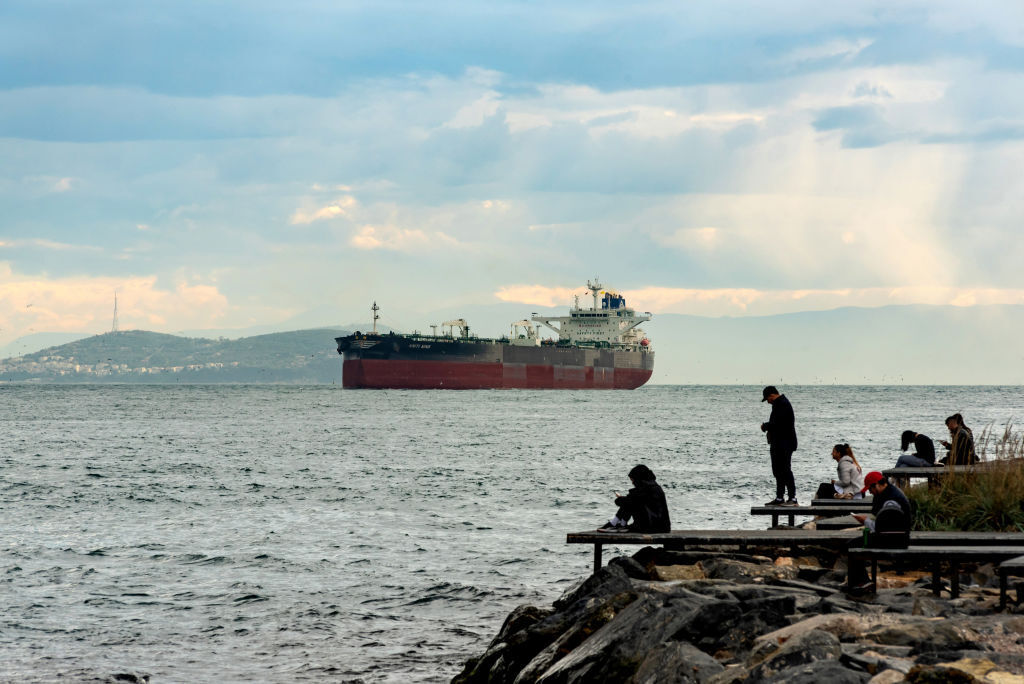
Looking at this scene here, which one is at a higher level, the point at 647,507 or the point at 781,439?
the point at 781,439

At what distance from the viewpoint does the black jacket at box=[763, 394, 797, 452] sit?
1329cm

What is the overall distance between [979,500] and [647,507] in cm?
373

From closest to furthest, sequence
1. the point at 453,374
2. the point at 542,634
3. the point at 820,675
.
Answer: the point at 820,675
the point at 542,634
the point at 453,374

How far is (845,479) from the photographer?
1398 cm

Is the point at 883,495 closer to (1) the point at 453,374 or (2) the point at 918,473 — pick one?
(2) the point at 918,473

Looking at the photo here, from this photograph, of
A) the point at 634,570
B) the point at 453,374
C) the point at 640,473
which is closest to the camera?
the point at 640,473

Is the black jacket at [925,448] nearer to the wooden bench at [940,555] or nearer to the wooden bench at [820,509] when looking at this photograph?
the wooden bench at [820,509]

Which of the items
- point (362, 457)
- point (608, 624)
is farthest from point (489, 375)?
point (608, 624)

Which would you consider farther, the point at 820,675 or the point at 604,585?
the point at 604,585

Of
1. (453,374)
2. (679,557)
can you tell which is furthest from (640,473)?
(453,374)

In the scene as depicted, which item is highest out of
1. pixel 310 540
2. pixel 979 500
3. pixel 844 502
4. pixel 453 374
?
pixel 453 374

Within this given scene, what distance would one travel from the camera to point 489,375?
10862cm

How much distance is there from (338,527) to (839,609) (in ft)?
47.4

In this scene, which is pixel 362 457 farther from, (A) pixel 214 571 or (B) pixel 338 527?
(A) pixel 214 571
